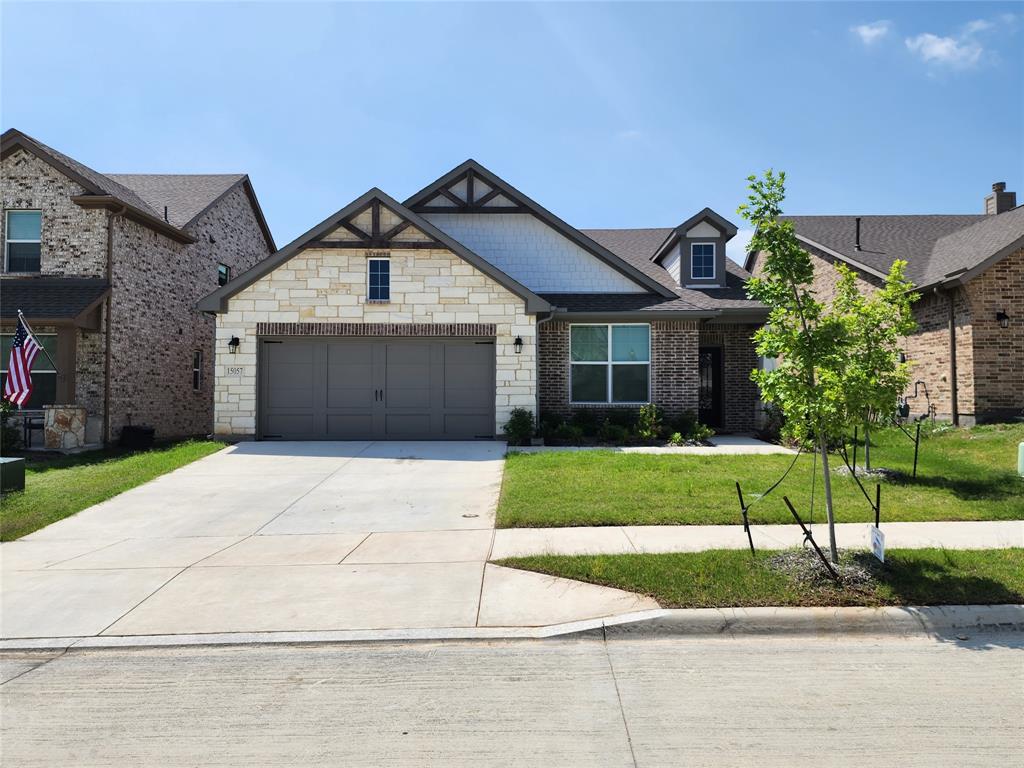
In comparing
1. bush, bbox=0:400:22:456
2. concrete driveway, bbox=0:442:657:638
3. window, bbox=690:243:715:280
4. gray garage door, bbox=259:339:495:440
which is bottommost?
concrete driveway, bbox=0:442:657:638

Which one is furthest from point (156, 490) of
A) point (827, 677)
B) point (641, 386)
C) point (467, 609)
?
point (641, 386)

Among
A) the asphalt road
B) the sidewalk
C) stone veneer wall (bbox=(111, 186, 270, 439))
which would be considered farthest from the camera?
stone veneer wall (bbox=(111, 186, 270, 439))

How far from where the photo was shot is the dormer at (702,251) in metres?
17.2

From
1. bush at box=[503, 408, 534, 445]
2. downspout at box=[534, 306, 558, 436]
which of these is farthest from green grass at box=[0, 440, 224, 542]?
downspout at box=[534, 306, 558, 436]

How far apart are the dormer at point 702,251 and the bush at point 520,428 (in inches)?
258

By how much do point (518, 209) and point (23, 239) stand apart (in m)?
13.0

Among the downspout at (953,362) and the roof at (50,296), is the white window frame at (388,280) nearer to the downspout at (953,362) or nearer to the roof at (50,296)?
the roof at (50,296)

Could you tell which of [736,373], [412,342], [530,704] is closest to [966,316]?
[736,373]

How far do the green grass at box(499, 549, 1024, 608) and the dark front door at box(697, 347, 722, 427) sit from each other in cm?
1140

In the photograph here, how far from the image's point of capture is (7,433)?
13609 millimetres

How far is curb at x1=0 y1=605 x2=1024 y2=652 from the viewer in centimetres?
471

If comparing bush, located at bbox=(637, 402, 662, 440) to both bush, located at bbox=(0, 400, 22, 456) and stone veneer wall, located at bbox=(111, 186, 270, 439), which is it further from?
bush, located at bbox=(0, 400, 22, 456)

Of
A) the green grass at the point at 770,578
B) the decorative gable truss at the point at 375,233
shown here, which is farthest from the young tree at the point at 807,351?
the decorative gable truss at the point at 375,233

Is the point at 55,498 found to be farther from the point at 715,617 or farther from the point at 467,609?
the point at 715,617
